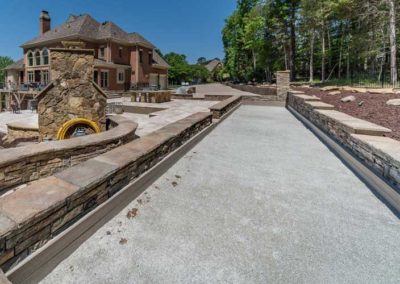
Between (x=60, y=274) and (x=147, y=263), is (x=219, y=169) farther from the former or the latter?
(x=60, y=274)

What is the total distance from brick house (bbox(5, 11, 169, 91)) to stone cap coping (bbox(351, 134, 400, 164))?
2392 centimetres

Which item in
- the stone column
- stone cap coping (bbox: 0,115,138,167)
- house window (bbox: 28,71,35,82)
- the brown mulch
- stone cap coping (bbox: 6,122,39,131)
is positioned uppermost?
house window (bbox: 28,71,35,82)

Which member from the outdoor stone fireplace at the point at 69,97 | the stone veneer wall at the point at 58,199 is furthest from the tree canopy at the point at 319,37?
the stone veneer wall at the point at 58,199

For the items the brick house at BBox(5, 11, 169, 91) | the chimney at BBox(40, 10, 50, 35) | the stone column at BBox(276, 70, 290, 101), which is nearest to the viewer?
the stone column at BBox(276, 70, 290, 101)

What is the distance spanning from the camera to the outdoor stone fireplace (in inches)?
224

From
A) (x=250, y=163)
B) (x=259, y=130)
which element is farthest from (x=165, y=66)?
(x=250, y=163)

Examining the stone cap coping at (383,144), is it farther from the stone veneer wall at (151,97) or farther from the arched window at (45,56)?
the arched window at (45,56)

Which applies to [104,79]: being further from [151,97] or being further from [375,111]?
[375,111]

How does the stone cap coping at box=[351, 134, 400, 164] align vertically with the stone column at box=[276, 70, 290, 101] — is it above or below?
below

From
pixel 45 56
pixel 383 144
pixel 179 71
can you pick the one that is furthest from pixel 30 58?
pixel 383 144

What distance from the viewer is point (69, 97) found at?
5844mm

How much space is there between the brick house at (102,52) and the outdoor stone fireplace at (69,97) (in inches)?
763

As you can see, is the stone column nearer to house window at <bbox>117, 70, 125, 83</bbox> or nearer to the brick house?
the brick house

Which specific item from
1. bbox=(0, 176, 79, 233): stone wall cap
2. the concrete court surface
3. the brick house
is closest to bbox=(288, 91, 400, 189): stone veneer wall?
the concrete court surface
